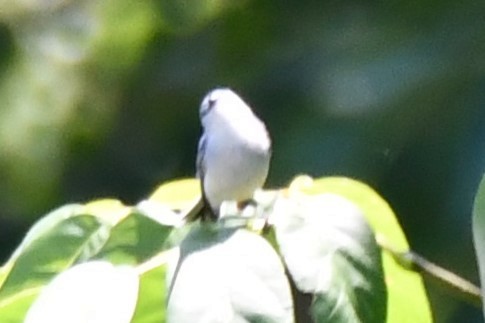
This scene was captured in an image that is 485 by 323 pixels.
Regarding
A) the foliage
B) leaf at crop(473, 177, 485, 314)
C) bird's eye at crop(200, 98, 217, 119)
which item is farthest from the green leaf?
bird's eye at crop(200, 98, 217, 119)

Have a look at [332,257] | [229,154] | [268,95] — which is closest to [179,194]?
[229,154]

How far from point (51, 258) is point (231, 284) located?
9 centimetres

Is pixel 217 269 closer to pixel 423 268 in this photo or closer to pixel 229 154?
pixel 423 268

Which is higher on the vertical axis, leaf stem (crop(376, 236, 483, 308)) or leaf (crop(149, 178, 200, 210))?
leaf (crop(149, 178, 200, 210))

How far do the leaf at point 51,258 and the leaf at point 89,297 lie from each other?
39mm

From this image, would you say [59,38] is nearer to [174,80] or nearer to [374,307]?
[174,80]

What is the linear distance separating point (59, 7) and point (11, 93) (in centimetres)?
10

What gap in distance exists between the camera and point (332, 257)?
0.31m

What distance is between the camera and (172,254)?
1.08 feet

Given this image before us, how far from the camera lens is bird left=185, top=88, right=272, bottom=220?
1.52ft

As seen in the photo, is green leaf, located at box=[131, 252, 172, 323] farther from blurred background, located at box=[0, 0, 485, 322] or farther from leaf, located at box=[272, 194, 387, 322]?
blurred background, located at box=[0, 0, 485, 322]

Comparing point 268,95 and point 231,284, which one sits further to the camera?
point 268,95

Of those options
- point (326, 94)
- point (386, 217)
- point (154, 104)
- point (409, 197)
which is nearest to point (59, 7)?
point (154, 104)

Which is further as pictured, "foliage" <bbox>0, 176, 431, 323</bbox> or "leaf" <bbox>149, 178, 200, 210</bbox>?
"leaf" <bbox>149, 178, 200, 210</bbox>
